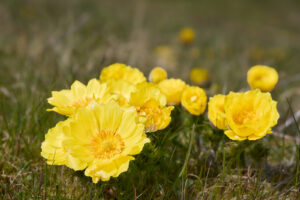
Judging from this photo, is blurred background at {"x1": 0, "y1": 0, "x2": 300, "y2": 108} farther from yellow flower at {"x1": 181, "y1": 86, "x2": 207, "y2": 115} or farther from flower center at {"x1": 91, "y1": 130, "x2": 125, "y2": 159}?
flower center at {"x1": 91, "y1": 130, "x2": 125, "y2": 159}

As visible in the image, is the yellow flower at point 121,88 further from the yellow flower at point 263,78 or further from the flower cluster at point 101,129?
the yellow flower at point 263,78

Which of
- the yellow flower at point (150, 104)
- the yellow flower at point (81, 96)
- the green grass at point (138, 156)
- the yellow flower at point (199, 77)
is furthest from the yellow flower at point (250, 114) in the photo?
the yellow flower at point (199, 77)

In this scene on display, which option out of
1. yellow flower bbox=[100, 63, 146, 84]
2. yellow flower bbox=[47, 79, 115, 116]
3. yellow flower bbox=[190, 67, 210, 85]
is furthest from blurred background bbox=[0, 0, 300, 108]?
yellow flower bbox=[47, 79, 115, 116]

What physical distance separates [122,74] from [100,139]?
1.68 ft

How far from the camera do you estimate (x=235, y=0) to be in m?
19.6

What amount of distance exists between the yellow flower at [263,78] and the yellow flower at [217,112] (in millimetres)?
321

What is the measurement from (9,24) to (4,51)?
1.88 m

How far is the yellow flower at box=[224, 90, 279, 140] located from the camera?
48.2 inches

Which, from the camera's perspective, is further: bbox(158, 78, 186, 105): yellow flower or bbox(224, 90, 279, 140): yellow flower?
bbox(158, 78, 186, 105): yellow flower

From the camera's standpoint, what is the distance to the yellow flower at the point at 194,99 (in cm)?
147

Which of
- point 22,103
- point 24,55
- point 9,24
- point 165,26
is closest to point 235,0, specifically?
point 165,26

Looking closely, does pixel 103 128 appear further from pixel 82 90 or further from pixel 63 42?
pixel 63 42

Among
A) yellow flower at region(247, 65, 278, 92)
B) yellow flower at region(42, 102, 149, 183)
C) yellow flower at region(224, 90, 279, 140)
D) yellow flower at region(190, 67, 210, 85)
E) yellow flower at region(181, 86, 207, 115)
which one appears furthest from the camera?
yellow flower at region(190, 67, 210, 85)

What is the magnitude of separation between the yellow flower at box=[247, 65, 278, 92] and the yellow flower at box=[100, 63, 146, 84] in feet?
1.90
